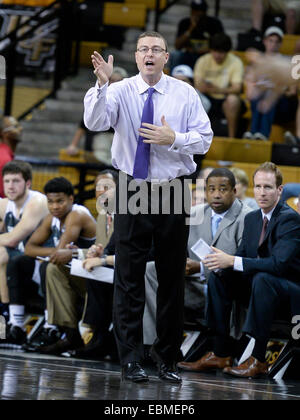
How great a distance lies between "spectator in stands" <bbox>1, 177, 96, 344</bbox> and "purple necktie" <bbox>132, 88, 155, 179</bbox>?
8.67ft

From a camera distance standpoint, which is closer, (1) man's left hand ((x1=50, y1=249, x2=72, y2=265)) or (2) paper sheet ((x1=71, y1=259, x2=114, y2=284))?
(2) paper sheet ((x1=71, y1=259, x2=114, y2=284))

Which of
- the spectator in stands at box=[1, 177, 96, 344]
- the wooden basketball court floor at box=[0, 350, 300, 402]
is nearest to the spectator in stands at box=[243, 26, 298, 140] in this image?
the spectator in stands at box=[1, 177, 96, 344]

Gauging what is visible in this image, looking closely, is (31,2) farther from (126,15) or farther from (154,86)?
(154,86)

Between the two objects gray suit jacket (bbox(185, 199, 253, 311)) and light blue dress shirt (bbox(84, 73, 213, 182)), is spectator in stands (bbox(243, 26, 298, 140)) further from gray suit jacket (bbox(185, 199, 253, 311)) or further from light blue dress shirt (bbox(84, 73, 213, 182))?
light blue dress shirt (bbox(84, 73, 213, 182))

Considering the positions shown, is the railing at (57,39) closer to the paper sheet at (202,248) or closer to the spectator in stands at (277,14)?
the spectator in stands at (277,14)

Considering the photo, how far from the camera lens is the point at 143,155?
5.20 m

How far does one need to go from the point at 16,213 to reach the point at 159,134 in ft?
11.7

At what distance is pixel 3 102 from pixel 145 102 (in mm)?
7358

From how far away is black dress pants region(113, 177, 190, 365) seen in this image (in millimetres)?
5242

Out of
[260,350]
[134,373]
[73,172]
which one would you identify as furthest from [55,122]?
[134,373]

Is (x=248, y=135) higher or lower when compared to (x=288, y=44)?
lower

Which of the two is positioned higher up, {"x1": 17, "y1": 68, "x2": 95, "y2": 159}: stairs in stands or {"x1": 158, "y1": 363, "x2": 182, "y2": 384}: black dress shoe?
{"x1": 17, "y1": 68, "x2": 95, "y2": 159}: stairs in stands

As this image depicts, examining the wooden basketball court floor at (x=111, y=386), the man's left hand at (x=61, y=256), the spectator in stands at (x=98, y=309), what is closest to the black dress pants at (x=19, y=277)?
the man's left hand at (x=61, y=256)

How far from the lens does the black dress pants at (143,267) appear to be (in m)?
5.24
